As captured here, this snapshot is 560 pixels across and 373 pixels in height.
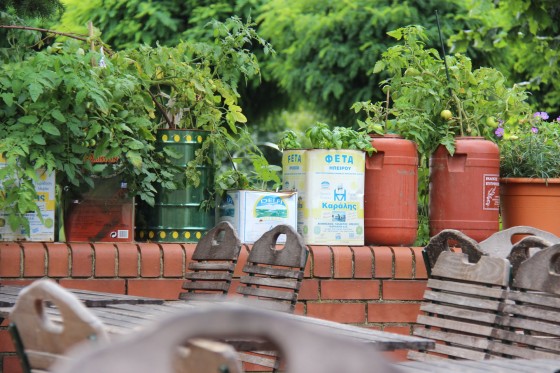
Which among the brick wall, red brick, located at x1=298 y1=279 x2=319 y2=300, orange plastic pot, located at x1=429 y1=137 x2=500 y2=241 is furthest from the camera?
orange plastic pot, located at x1=429 y1=137 x2=500 y2=241

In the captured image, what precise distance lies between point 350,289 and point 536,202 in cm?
112

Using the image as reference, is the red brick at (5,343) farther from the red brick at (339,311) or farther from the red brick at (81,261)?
the red brick at (339,311)

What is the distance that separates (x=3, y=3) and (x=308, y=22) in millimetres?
13966

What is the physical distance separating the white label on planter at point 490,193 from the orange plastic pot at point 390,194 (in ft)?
1.09

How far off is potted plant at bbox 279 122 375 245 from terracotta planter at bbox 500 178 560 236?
0.87 meters

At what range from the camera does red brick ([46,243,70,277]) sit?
13.8 feet

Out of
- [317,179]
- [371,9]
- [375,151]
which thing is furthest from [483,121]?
[371,9]

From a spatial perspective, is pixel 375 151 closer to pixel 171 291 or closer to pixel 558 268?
pixel 171 291

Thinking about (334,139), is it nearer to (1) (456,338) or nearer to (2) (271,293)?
(2) (271,293)

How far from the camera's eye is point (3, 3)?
4992mm

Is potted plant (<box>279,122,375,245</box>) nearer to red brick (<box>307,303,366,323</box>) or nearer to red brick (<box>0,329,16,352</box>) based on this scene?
red brick (<box>307,303,366,323</box>)

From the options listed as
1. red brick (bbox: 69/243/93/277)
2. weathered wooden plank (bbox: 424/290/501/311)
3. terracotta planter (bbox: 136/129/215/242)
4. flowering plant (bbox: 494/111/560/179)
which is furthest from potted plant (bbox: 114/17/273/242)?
weathered wooden plank (bbox: 424/290/501/311)

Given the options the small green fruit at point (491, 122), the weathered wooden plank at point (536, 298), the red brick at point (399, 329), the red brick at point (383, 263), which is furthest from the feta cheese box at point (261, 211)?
the weathered wooden plank at point (536, 298)

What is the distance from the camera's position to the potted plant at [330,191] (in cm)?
468
